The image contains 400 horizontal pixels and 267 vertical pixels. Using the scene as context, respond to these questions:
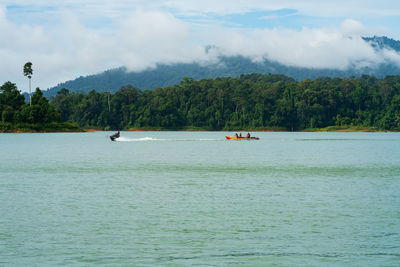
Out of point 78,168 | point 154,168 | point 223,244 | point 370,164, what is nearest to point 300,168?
point 370,164

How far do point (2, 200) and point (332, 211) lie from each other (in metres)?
22.2

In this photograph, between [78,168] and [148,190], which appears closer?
[148,190]

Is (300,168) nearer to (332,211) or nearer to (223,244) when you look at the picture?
(332,211)

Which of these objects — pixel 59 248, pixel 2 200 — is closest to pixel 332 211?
pixel 59 248

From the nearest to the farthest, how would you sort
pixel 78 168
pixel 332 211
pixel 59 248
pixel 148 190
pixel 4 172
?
pixel 59 248 → pixel 332 211 → pixel 148 190 → pixel 4 172 → pixel 78 168

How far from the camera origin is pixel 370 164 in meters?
72.2

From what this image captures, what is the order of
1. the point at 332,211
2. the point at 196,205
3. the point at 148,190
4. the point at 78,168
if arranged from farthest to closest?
the point at 78,168 < the point at 148,190 < the point at 196,205 < the point at 332,211

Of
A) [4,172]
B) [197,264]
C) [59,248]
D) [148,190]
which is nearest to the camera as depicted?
[197,264]

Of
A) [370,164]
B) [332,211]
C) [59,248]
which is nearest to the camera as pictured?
[59,248]

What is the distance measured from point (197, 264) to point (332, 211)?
14297mm

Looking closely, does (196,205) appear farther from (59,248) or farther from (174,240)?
(59,248)

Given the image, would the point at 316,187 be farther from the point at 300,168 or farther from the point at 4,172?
the point at 4,172

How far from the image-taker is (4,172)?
194ft

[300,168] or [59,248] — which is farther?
[300,168]
